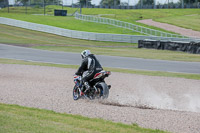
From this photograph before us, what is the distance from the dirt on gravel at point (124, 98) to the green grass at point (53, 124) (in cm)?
55

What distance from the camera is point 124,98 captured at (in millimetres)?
11977

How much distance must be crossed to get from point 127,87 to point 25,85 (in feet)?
14.3

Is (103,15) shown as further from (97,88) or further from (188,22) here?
(97,88)

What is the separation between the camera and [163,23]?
2403 inches

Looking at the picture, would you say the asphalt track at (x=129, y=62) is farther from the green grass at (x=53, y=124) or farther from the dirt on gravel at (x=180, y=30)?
the dirt on gravel at (x=180, y=30)


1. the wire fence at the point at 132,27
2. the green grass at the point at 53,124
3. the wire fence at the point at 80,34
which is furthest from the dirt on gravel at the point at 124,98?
the wire fence at the point at 132,27

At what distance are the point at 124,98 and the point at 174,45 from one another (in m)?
20.8

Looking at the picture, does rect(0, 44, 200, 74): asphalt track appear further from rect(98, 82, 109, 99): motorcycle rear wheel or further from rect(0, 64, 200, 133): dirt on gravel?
rect(98, 82, 109, 99): motorcycle rear wheel

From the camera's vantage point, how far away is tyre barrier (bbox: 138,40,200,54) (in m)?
29.6

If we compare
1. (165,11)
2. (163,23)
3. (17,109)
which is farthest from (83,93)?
(165,11)

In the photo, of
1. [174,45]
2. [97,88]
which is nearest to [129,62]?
[174,45]

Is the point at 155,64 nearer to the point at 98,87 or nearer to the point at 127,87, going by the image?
the point at 127,87

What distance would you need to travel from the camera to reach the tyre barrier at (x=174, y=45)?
29.6 m

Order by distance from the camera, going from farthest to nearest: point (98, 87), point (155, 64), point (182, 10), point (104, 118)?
point (182, 10) → point (155, 64) → point (98, 87) → point (104, 118)
